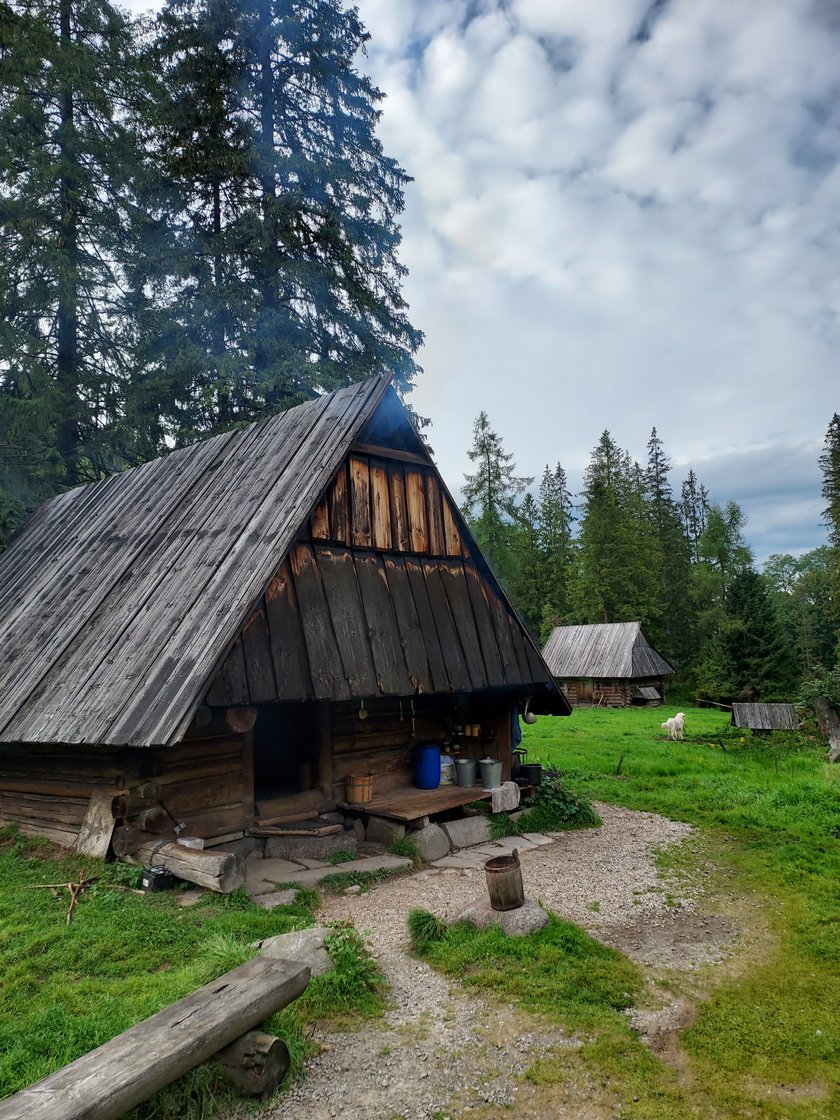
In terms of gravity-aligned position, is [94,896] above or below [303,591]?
below

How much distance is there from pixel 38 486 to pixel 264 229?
920 cm

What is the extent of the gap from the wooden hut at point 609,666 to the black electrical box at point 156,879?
32.0 metres

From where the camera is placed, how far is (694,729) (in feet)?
79.8

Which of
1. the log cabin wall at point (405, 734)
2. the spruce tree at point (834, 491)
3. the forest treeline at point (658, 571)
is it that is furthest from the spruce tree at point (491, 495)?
the log cabin wall at point (405, 734)

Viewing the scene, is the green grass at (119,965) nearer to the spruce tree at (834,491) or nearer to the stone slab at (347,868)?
the stone slab at (347,868)

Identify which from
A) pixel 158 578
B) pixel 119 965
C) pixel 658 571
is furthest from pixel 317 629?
pixel 658 571

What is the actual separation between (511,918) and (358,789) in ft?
12.2

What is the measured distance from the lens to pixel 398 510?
1030 centimetres

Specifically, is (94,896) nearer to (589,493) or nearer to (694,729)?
(694,729)

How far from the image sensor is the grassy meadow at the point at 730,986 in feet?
12.8

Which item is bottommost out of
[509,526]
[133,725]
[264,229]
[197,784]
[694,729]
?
[694,729]

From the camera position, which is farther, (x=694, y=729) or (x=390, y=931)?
(x=694, y=729)

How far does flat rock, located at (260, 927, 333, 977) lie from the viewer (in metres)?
5.04

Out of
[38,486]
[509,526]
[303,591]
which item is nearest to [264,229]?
[38,486]
